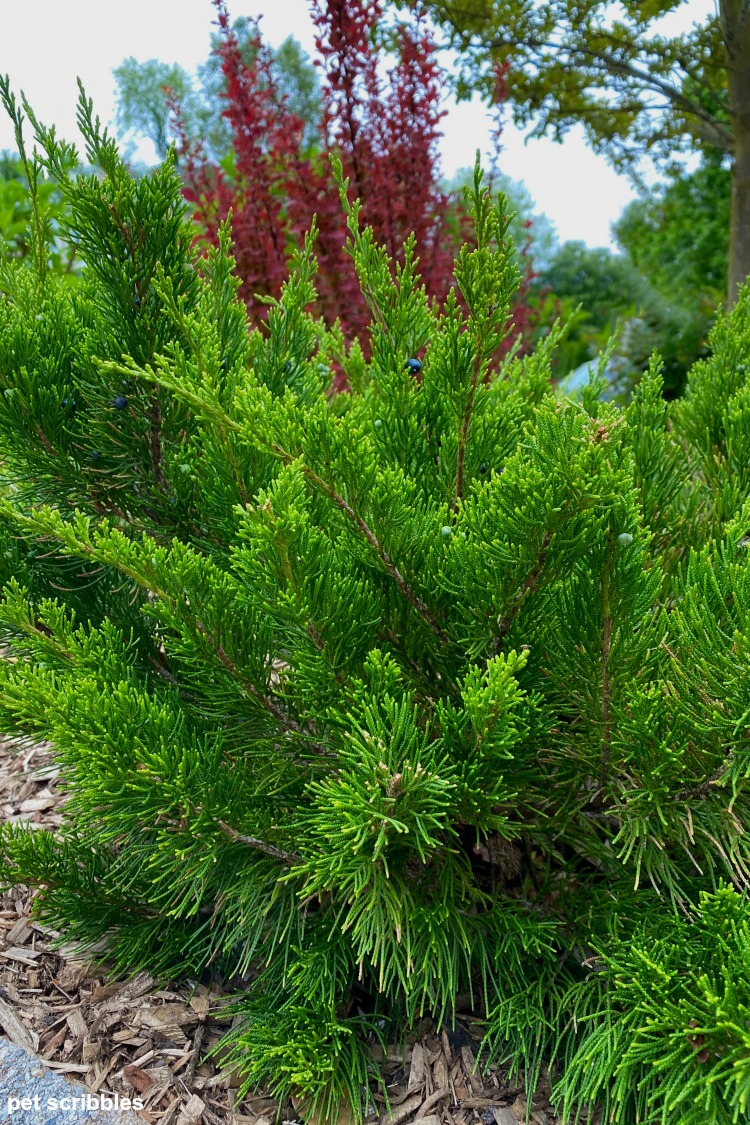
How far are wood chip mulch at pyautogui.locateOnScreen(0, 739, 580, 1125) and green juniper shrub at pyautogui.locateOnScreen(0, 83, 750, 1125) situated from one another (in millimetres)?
65

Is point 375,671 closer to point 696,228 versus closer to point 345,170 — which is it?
point 345,170

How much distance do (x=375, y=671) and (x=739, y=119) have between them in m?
6.06

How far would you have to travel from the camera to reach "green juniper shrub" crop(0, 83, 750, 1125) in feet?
3.59

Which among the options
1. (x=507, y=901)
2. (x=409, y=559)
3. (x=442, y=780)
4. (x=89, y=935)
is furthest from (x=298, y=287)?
(x=89, y=935)

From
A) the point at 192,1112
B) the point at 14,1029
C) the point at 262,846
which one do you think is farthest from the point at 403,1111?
the point at 14,1029

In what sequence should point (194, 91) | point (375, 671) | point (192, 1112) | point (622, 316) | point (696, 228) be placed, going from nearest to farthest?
point (375, 671) → point (192, 1112) → point (622, 316) → point (696, 228) → point (194, 91)

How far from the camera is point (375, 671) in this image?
3.77 feet

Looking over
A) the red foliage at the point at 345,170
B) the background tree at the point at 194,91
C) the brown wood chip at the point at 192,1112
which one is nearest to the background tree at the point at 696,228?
the red foliage at the point at 345,170

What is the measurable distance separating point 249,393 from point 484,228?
39 centimetres

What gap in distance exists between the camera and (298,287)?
1.68 meters

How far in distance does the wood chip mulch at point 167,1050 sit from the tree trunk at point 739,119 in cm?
509

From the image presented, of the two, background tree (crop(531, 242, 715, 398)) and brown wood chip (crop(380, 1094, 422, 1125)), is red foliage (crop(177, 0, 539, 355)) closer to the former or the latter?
background tree (crop(531, 242, 715, 398))

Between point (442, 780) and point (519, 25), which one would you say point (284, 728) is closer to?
point (442, 780)

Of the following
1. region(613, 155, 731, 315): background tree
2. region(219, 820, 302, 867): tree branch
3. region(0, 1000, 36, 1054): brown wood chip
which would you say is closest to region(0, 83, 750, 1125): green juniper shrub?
region(219, 820, 302, 867): tree branch
